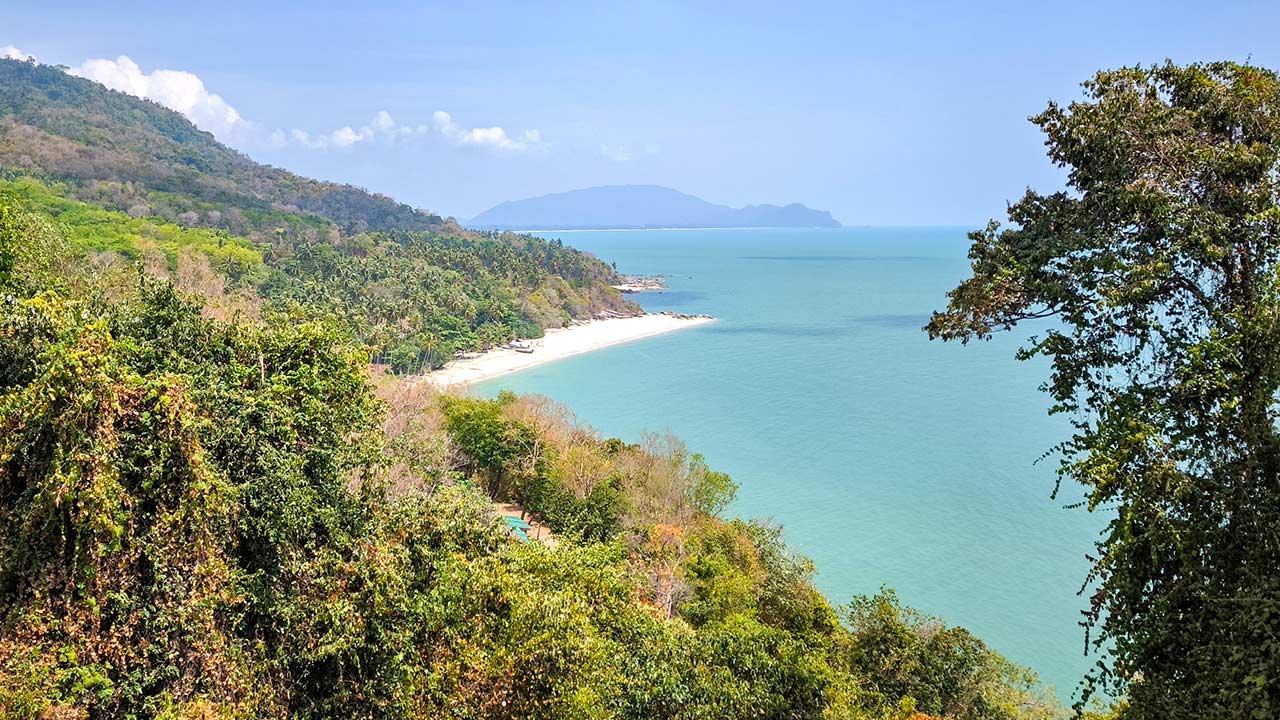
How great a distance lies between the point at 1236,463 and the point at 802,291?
9544 centimetres

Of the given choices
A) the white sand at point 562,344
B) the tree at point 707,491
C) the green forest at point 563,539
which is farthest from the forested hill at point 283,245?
the tree at point 707,491

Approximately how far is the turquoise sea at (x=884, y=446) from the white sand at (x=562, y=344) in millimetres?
2014

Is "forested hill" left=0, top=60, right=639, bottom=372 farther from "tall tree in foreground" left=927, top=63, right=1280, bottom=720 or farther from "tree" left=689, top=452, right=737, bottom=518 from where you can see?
"tall tree in foreground" left=927, top=63, right=1280, bottom=720

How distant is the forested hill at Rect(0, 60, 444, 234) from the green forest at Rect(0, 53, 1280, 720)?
81.2m

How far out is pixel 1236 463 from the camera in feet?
14.8

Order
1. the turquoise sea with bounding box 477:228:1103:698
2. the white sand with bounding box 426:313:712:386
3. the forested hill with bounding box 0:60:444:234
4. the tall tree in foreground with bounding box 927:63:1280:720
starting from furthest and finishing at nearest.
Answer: the forested hill with bounding box 0:60:444:234
the white sand with bounding box 426:313:712:386
the turquoise sea with bounding box 477:228:1103:698
the tall tree in foreground with bounding box 927:63:1280:720

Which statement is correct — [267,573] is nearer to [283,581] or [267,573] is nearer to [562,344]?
[283,581]

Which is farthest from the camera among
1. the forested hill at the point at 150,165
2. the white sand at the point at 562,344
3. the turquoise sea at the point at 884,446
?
the forested hill at the point at 150,165

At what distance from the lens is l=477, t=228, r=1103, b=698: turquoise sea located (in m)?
21.8

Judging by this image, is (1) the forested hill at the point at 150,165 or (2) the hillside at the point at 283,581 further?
(1) the forested hill at the point at 150,165

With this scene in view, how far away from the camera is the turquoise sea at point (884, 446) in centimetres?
2178

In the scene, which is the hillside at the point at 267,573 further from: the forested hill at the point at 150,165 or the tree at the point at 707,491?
the forested hill at the point at 150,165

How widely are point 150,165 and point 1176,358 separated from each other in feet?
383

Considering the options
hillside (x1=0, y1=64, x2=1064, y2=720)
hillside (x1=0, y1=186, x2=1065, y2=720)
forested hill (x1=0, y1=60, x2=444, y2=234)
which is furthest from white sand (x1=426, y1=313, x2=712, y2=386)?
forested hill (x1=0, y1=60, x2=444, y2=234)
